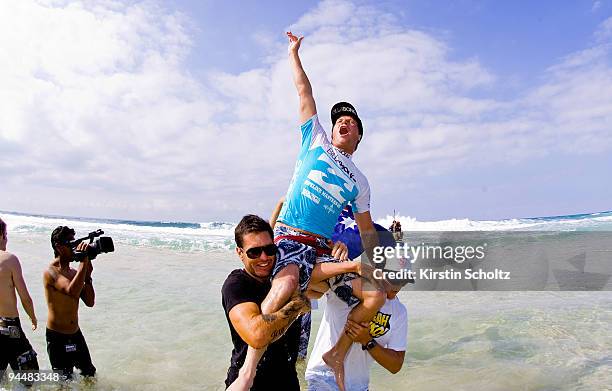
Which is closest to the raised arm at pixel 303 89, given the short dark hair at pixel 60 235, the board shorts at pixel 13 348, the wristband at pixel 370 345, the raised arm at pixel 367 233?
the raised arm at pixel 367 233

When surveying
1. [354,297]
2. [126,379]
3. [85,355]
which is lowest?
[126,379]

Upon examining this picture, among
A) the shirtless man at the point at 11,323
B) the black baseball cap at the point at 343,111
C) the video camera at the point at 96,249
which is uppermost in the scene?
the black baseball cap at the point at 343,111

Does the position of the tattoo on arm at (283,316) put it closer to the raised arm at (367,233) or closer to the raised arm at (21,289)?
the raised arm at (367,233)

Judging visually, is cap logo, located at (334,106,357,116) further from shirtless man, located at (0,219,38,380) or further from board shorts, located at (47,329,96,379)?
→ board shorts, located at (47,329,96,379)

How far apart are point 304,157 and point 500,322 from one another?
6960 mm

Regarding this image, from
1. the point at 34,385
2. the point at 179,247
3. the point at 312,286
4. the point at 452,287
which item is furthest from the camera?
the point at 179,247

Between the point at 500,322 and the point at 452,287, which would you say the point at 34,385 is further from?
the point at 452,287

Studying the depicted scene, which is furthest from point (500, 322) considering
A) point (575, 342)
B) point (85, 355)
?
point (85, 355)

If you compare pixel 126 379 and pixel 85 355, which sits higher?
pixel 85 355

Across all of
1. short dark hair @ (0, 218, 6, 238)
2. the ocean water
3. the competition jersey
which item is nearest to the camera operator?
the ocean water

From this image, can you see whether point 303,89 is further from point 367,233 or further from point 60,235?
point 60,235

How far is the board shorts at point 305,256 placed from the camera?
3443 mm

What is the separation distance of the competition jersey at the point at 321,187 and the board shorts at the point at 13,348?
3.57 metres

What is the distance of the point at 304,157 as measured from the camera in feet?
13.5
